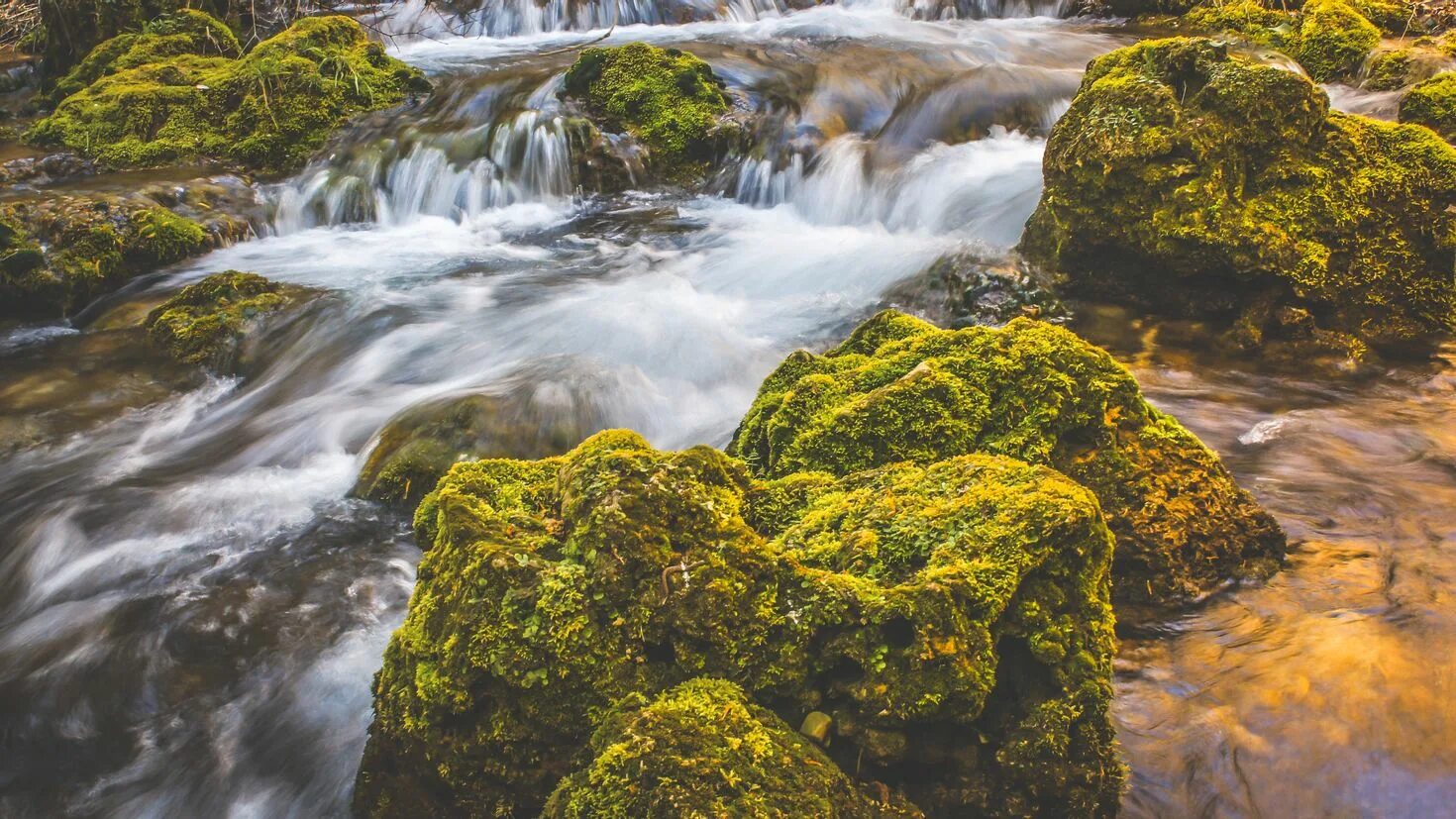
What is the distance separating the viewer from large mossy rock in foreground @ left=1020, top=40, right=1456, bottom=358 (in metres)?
5.94

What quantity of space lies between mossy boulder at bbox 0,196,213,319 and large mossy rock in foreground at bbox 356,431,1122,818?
7778mm

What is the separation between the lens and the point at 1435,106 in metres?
7.38

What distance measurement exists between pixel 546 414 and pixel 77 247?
582 cm

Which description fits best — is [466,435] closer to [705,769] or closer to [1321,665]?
[705,769]

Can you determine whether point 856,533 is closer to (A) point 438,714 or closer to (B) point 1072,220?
(A) point 438,714

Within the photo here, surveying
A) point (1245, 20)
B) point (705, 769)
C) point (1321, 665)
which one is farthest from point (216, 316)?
point (1245, 20)

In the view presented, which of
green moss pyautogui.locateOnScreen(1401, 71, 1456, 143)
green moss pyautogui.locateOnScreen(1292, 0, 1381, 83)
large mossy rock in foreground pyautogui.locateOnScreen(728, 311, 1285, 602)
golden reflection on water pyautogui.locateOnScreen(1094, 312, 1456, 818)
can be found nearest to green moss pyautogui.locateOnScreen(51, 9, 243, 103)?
large mossy rock in foreground pyautogui.locateOnScreen(728, 311, 1285, 602)

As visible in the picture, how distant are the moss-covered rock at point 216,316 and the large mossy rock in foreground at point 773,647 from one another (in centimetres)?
574

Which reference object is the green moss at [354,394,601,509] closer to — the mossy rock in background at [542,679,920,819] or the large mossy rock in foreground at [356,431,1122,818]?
the large mossy rock in foreground at [356,431,1122,818]

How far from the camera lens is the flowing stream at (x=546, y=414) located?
322 cm

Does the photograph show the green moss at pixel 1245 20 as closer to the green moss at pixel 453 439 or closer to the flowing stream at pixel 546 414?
the flowing stream at pixel 546 414

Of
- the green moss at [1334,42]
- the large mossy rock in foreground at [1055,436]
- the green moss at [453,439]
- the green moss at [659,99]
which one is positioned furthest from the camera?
the green moss at [659,99]

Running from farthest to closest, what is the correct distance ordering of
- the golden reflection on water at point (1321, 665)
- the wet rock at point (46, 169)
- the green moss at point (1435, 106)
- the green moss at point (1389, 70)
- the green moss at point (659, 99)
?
the green moss at point (659, 99) < the wet rock at point (46, 169) < the green moss at point (1389, 70) < the green moss at point (1435, 106) < the golden reflection on water at point (1321, 665)

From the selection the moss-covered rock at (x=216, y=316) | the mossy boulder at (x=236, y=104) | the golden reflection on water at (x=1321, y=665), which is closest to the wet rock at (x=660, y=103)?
the mossy boulder at (x=236, y=104)
